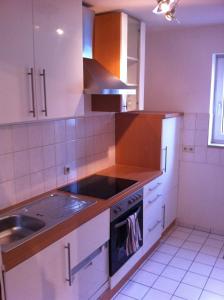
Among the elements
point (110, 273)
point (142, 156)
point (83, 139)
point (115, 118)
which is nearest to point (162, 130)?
point (142, 156)

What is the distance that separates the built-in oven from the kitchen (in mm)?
14

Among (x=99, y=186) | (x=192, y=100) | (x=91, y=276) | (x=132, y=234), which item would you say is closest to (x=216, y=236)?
(x=132, y=234)

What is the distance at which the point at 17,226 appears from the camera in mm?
1816

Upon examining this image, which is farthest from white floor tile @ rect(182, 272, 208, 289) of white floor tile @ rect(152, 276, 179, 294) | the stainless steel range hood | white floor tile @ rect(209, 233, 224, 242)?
the stainless steel range hood

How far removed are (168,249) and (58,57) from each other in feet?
7.14

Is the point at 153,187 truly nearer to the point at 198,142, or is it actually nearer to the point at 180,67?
the point at 198,142

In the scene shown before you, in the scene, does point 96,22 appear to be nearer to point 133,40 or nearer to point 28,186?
point 133,40

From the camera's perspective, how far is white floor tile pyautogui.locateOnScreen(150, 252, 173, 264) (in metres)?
2.77

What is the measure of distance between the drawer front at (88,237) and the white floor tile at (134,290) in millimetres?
626

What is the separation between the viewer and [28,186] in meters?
2.03

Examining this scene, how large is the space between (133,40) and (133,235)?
5.56ft

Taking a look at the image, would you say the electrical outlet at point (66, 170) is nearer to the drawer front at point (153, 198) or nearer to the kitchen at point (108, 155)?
the kitchen at point (108, 155)

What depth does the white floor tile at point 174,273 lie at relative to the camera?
2529 millimetres

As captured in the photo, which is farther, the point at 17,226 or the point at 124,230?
the point at 124,230
